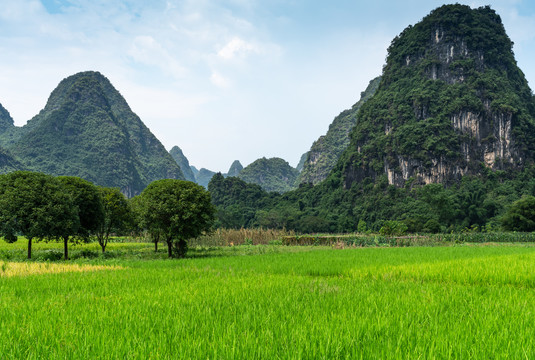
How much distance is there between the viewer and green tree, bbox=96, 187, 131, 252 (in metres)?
28.4

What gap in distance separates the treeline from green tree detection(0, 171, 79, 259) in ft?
158

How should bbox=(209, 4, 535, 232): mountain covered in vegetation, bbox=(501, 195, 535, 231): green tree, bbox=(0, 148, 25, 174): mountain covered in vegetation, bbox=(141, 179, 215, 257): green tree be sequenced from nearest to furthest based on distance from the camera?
bbox=(141, 179, 215, 257): green tree < bbox=(501, 195, 535, 231): green tree < bbox=(209, 4, 535, 232): mountain covered in vegetation < bbox=(0, 148, 25, 174): mountain covered in vegetation

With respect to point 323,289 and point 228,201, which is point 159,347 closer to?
point 323,289

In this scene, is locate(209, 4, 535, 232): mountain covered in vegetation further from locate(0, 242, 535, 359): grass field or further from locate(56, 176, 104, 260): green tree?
locate(0, 242, 535, 359): grass field

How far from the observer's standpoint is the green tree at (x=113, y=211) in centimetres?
2836

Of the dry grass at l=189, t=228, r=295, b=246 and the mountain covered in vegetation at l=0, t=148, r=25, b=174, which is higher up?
the mountain covered in vegetation at l=0, t=148, r=25, b=174

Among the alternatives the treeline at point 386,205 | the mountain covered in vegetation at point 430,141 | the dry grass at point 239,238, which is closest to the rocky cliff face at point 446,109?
the mountain covered in vegetation at point 430,141

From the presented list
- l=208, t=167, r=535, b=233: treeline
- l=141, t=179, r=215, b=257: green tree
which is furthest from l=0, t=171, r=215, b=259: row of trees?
l=208, t=167, r=535, b=233: treeline

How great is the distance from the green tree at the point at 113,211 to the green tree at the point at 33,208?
18.6 ft

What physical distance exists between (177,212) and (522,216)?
171 ft

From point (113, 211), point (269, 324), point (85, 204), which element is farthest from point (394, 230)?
point (269, 324)

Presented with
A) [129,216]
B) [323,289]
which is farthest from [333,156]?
[323,289]

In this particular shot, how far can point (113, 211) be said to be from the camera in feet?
95.4

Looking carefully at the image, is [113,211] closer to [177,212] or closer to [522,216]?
[177,212]
